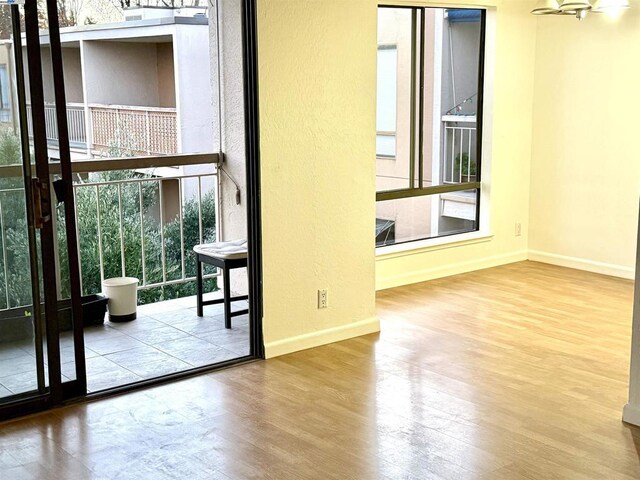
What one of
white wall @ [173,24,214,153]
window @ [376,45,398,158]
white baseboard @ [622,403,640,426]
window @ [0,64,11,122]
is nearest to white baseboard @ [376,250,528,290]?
window @ [376,45,398,158]

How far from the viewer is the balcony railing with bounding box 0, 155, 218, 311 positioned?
3.68 metres

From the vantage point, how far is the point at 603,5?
582 cm

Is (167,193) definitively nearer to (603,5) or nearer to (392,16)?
(392,16)

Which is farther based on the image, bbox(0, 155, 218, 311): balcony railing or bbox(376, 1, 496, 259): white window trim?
bbox(376, 1, 496, 259): white window trim

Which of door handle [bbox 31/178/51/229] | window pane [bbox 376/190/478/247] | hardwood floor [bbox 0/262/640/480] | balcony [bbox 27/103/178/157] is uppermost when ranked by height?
balcony [bbox 27/103/178/157]

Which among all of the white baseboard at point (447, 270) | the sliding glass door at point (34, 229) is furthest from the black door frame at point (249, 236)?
the white baseboard at point (447, 270)

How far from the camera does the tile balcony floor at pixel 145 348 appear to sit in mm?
3760

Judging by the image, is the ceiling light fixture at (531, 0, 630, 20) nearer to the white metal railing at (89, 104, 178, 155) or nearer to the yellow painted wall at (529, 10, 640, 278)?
the yellow painted wall at (529, 10, 640, 278)

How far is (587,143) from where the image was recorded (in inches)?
258

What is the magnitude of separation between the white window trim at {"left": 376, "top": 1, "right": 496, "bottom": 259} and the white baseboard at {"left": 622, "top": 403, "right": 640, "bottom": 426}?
9.04 feet

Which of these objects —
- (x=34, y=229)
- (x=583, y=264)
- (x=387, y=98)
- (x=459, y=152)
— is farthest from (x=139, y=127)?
(x=34, y=229)

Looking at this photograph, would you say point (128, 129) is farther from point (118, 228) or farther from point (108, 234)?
point (108, 234)

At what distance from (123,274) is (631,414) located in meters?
3.29

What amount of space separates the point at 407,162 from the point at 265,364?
2.41m
